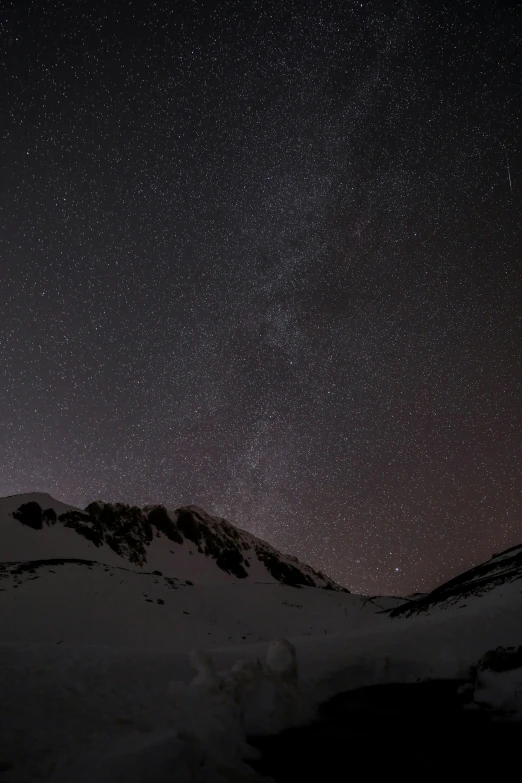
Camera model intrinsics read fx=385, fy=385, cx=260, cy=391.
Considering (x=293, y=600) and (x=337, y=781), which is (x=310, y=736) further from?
(x=293, y=600)

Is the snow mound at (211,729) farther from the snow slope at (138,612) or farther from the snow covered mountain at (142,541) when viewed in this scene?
the snow covered mountain at (142,541)

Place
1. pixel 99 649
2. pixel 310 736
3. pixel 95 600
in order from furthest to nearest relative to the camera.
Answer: pixel 95 600
pixel 99 649
pixel 310 736

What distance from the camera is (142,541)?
68.8 m

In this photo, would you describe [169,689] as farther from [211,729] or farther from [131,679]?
[211,729]

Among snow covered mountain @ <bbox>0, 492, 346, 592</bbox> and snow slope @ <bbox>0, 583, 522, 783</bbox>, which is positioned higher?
snow covered mountain @ <bbox>0, 492, 346, 592</bbox>

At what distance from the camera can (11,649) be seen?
643 centimetres

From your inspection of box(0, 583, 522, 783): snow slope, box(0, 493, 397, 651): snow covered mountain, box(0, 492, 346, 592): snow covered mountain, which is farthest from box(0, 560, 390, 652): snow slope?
box(0, 492, 346, 592): snow covered mountain

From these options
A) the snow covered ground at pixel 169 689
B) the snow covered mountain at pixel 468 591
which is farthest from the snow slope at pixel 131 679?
the snow covered mountain at pixel 468 591

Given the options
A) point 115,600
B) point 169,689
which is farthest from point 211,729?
point 115,600

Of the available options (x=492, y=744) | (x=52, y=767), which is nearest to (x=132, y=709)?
(x=52, y=767)

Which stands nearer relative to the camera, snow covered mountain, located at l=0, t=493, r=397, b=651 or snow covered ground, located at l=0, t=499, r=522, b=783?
snow covered ground, located at l=0, t=499, r=522, b=783

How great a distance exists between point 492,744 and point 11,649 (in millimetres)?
7097

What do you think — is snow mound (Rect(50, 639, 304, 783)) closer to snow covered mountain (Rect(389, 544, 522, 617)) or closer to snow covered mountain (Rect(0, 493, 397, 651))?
snow covered mountain (Rect(0, 493, 397, 651))

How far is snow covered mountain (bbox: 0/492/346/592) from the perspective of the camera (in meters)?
45.6
